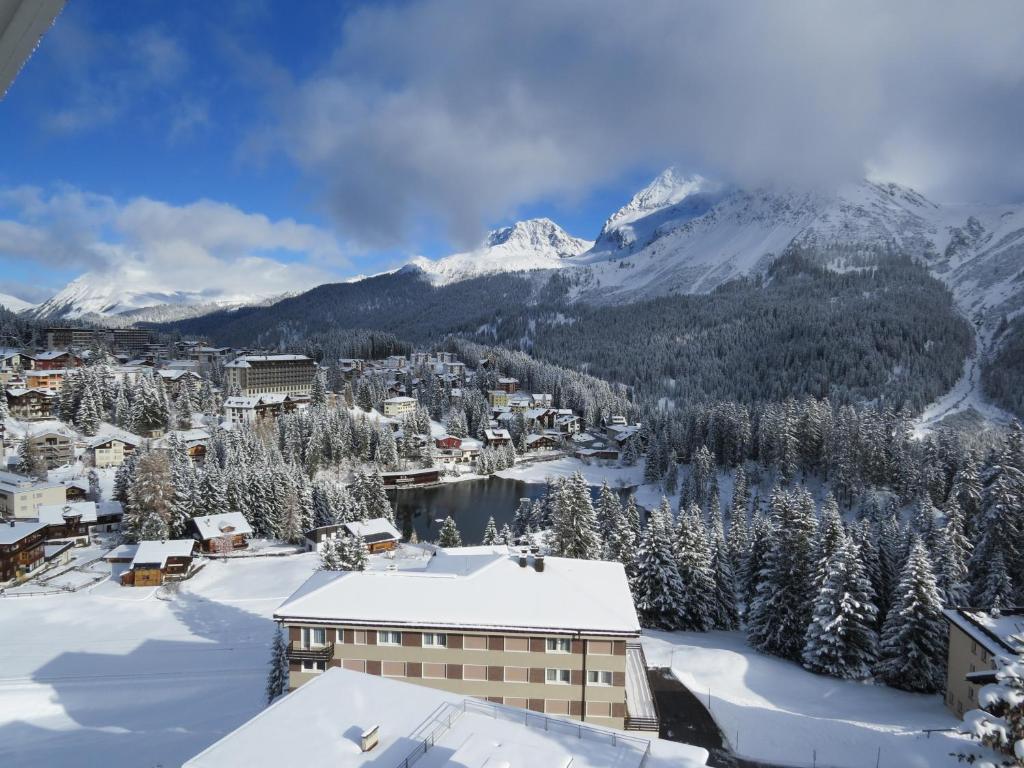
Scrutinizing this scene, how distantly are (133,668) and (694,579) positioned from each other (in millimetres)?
26940

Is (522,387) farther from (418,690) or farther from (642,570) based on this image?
(418,690)

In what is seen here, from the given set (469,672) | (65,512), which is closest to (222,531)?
(65,512)

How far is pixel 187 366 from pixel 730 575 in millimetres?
97994

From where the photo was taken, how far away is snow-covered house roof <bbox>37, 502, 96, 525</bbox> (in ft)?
149

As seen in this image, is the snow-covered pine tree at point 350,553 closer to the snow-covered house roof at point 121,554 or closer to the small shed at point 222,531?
the small shed at point 222,531

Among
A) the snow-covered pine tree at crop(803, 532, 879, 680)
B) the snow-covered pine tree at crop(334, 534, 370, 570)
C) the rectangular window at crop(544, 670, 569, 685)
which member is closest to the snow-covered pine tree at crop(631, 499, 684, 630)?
the snow-covered pine tree at crop(803, 532, 879, 680)

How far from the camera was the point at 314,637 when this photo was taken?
18.8 m

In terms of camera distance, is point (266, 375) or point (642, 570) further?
point (266, 375)

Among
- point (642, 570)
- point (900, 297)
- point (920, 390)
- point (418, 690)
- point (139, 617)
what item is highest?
point (900, 297)

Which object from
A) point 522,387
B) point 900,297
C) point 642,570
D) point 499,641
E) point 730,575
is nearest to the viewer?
point 499,641

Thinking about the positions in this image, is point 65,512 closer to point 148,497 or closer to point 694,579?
point 148,497

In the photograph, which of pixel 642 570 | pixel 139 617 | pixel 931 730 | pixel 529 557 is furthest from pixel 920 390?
pixel 139 617

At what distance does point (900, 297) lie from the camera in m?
149

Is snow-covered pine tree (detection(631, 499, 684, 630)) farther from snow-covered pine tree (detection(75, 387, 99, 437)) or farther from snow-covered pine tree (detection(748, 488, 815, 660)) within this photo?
snow-covered pine tree (detection(75, 387, 99, 437))
